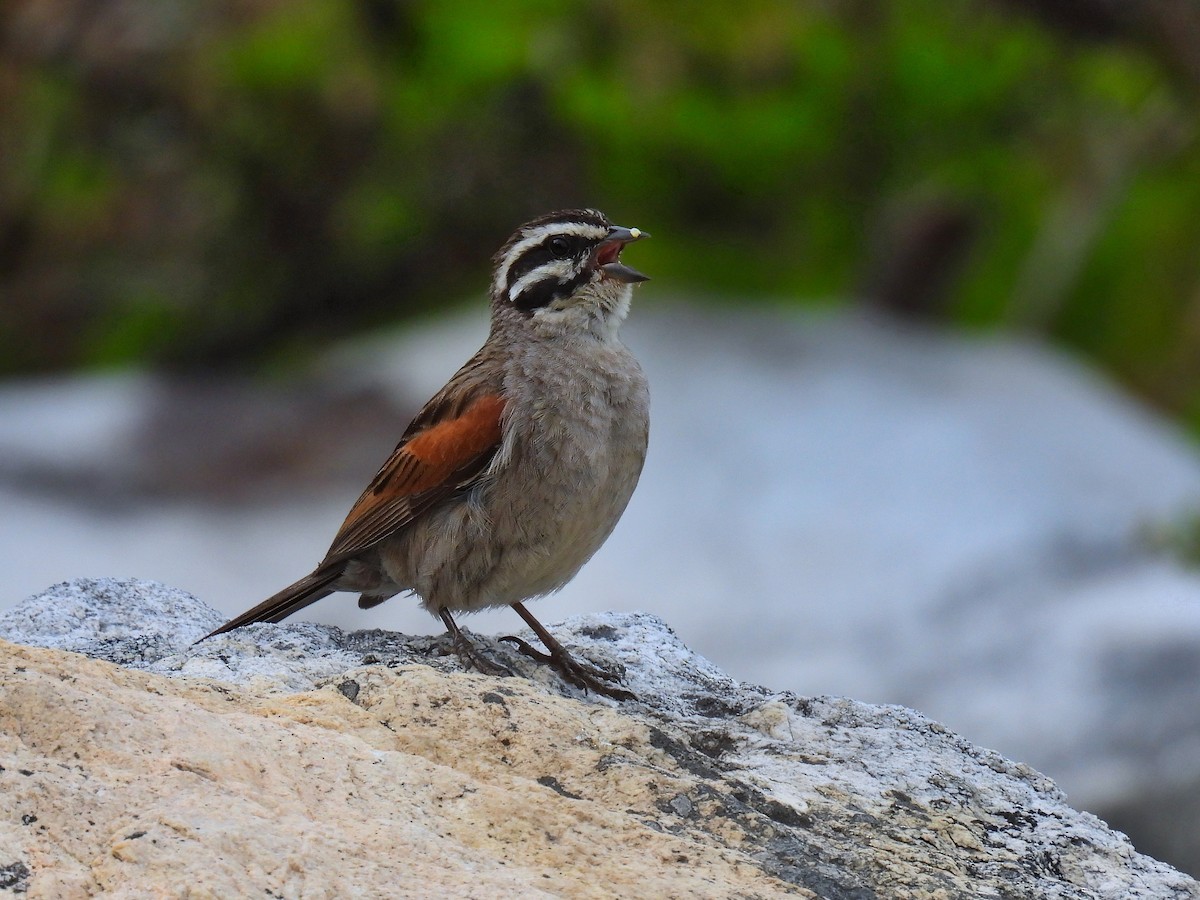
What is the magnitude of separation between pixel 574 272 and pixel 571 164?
616cm

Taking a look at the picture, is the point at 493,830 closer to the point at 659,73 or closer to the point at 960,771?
the point at 960,771

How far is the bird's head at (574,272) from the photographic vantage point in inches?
208

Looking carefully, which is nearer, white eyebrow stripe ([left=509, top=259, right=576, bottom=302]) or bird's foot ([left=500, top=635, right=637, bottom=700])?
bird's foot ([left=500, top=635, right=637, bottom=700])

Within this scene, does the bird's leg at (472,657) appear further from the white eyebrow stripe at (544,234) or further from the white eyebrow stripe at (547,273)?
the white eyebrow stripe at (544,234)

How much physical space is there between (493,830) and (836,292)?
962 centimetres

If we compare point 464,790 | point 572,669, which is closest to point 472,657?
point 572,669

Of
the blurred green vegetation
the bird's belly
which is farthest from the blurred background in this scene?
the bird's belly

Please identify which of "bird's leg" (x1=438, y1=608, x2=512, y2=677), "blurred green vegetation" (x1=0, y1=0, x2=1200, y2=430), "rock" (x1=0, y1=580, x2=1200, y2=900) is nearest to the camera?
"rock" (x1=0, y1=580, x2=1200, y2=900)

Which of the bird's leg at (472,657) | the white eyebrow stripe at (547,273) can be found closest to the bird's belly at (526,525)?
the bird's leg at (472,657)

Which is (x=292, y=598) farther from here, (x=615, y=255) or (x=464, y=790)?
(x=464, y=790)

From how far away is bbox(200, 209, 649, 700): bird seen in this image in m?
4.81

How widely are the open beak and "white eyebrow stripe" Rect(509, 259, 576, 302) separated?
0.10 metres

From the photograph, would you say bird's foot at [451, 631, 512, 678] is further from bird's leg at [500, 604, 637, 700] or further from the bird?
bird's leg at [500, 604, 637, 700]

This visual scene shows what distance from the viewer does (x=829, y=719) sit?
405 cm
